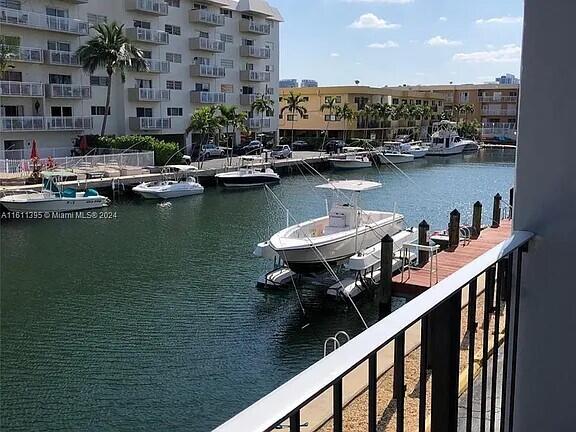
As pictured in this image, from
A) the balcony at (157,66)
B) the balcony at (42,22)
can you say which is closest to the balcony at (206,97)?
the balcony at (157,66)

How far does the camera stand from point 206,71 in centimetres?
3997

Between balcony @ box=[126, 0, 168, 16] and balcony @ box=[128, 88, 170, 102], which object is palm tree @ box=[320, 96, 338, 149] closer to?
balcony @ box=[128, 88, 170, 102]

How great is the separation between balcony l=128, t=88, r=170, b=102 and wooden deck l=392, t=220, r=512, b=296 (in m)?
25.7

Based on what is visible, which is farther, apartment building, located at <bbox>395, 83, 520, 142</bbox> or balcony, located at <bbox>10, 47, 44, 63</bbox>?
apartment building, located at <bbox>395, 83, 520, 142</bbox>

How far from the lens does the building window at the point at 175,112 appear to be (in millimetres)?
38500

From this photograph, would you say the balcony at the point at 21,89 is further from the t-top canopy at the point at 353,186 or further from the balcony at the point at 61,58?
the t-top canopy at the point at 353,186

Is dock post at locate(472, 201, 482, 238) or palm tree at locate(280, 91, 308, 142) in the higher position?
palm tree at locate(280, 91, 308, 142)

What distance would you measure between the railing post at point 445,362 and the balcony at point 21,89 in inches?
1241

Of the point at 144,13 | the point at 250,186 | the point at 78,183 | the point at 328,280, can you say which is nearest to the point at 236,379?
the point at 328,280

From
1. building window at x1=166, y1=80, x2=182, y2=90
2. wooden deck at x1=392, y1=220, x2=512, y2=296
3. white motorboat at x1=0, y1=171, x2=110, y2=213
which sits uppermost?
building window at x1=166, y1=80, x2=182, y2=90

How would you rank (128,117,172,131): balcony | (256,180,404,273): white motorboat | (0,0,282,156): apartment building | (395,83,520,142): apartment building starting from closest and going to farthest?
(256,180,404,273): white motorboat < (0,0,282,156): apartment building < (128,117,172,131): balcony < (395,83,520,142): apartment building

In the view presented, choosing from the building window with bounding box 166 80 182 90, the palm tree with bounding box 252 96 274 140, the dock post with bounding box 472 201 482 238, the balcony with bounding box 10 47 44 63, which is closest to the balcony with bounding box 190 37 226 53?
the building window with bounding box 166 80 182 90

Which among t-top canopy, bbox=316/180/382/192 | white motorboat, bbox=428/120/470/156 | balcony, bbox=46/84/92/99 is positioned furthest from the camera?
white motorboat, bbox=428/120/470/156

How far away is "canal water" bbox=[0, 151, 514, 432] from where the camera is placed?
→ 8555 mm
